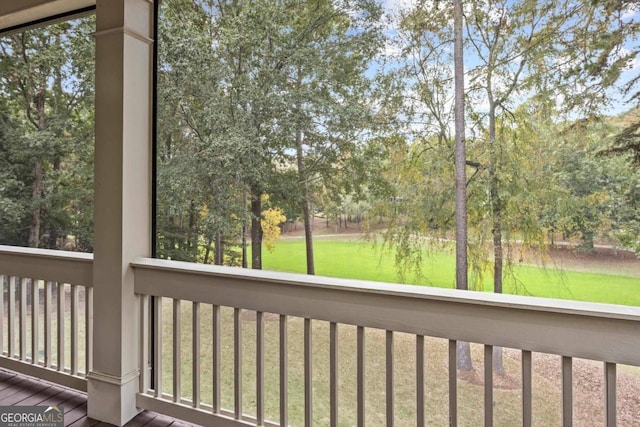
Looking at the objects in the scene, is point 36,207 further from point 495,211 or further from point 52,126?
point 495,211

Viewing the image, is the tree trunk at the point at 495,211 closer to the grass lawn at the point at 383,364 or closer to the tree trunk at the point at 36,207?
the grass lawn at the point at 383,364

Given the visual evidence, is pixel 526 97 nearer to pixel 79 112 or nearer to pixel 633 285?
pixel 633 285

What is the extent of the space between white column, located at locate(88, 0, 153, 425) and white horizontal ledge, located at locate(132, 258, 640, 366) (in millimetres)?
274

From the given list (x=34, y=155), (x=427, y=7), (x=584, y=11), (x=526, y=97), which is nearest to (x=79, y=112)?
(x=34, y=155)

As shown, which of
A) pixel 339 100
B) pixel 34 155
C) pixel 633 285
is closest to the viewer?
pixel 633 285

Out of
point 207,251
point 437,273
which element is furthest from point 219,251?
point 437,273

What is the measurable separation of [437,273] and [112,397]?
5.86 ft

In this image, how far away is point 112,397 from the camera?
1.90 m

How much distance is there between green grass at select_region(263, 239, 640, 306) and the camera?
1.38 metres

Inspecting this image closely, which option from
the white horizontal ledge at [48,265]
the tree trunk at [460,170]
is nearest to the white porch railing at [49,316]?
the white horizontal ledge at [48,265]

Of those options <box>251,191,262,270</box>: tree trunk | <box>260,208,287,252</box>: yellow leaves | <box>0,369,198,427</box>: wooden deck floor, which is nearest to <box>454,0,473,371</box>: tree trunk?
<box>260,208,287,252</box>: yellow leaves

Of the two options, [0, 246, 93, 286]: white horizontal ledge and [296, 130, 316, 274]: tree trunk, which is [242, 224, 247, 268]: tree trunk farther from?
[0, 246, 93, 286]: white horizontal ledge

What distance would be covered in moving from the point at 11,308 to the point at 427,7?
309 centimetres

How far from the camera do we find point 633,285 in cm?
135
